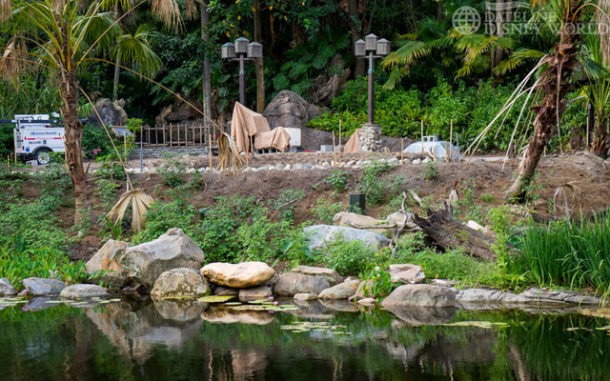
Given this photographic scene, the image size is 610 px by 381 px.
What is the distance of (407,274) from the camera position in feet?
36.2

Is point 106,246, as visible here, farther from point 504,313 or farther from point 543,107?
point 543,107

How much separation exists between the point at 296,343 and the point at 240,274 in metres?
3.20

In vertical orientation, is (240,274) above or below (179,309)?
above

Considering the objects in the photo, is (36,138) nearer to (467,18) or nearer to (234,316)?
(467,18)

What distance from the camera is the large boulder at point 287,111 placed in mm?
26906

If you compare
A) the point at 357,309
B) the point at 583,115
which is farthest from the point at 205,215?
the point at 583,115

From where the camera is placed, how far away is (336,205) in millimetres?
13883

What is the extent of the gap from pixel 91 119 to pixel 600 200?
62.0 ft

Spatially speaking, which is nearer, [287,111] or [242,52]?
[242,52]

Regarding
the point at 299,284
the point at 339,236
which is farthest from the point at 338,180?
the point at 299,284

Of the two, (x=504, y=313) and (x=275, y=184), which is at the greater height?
(x=275, y=184)

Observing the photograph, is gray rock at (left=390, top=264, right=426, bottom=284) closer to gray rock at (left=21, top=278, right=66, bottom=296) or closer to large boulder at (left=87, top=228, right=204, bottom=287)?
large boulder at (left=87, top=228, right=204, bottom=287)

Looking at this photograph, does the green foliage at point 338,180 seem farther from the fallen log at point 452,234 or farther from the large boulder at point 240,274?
the large boulder at point 240,274

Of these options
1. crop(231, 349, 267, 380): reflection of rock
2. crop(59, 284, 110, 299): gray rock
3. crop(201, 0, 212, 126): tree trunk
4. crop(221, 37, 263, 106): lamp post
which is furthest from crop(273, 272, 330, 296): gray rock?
crop(201, 0, 212, 126): tree trunk
